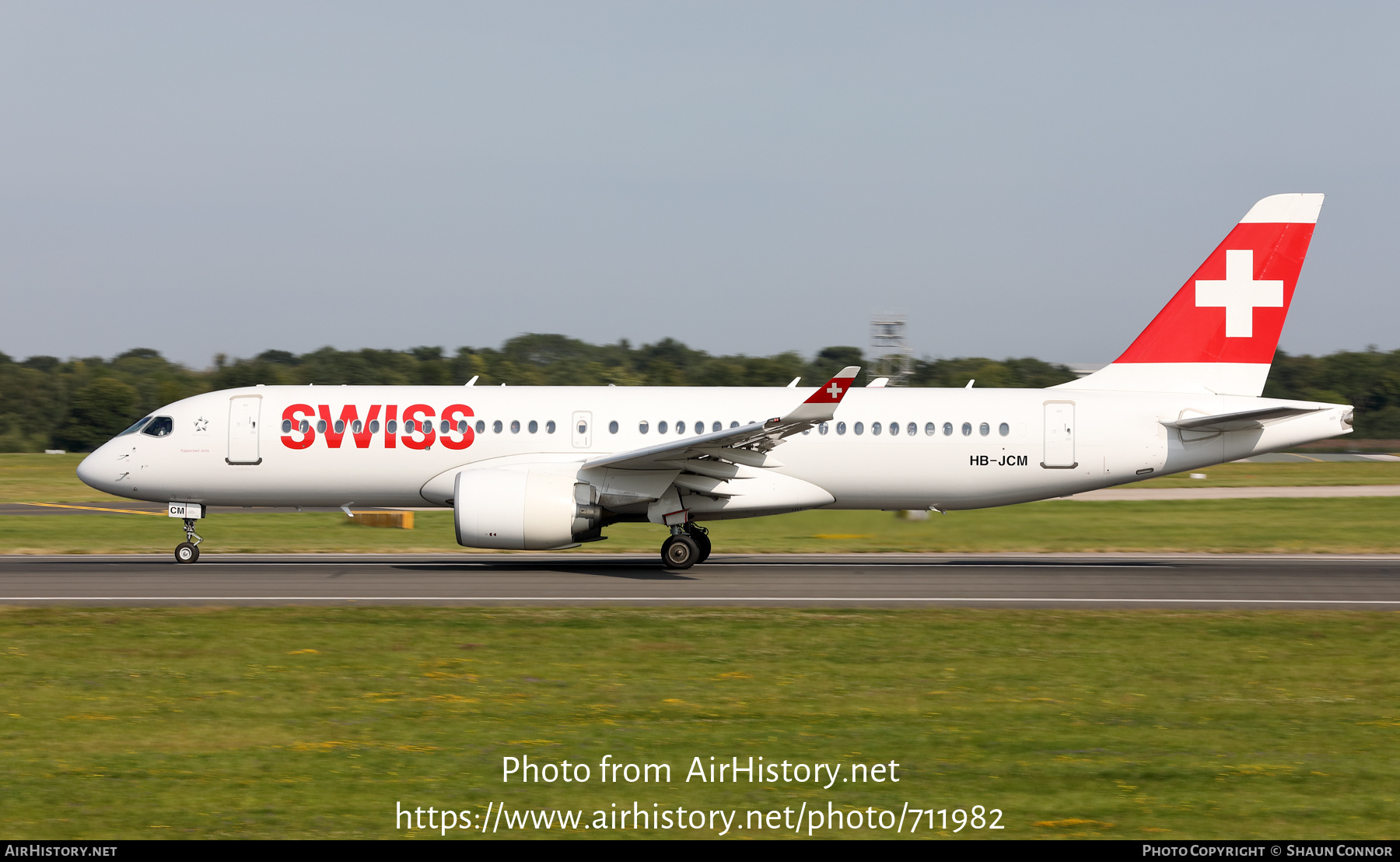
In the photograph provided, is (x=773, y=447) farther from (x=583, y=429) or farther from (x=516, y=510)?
(x=516, y=510)

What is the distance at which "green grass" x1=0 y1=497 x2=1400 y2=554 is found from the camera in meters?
27.1

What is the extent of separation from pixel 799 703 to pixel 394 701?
3.77 meters

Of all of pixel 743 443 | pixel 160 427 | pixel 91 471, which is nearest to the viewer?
pixel 743 443

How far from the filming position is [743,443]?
70.9 feet

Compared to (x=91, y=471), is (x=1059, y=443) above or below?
above

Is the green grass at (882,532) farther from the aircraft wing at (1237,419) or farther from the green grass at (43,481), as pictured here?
the green grass at (43,481)

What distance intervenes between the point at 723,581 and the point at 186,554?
1065 centimetres

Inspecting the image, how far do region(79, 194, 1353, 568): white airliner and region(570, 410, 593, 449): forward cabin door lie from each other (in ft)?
0.08

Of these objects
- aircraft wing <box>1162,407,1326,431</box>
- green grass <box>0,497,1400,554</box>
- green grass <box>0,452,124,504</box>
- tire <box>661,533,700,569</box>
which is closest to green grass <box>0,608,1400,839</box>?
tire <box>661,533,700,569</box>

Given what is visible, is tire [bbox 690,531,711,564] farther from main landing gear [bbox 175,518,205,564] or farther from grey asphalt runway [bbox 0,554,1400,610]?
main landing gear [bbox 175,518,205,564]

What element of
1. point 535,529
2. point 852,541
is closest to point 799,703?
point 535,529

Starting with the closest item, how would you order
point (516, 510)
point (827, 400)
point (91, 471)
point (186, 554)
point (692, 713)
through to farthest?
point (692, 713) → point (827, 400) → point (516, 510) → point (186, 554) → point (91, 471)

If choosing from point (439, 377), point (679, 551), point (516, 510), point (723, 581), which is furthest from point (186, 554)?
point (439, 377)

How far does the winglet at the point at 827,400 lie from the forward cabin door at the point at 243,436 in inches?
410
